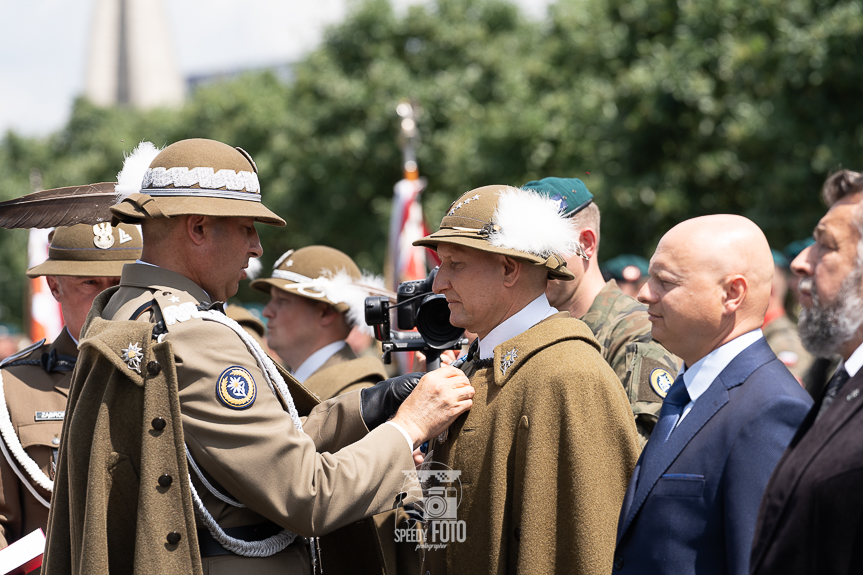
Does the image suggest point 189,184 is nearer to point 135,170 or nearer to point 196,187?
point 196,187

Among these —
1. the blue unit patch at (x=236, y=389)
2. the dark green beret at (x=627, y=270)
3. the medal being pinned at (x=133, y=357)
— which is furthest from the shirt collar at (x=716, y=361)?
the dark green beret at (x=627, y=270)

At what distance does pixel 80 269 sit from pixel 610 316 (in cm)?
255

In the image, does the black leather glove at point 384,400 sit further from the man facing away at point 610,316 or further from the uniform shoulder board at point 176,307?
the man facing away at point 610,316

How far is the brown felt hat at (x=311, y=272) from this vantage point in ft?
17.2

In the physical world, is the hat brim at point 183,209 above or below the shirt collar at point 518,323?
above

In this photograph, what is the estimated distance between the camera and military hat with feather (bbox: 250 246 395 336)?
16.2 feet

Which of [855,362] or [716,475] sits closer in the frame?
[855,362]

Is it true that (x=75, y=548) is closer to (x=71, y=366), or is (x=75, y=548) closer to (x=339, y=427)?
(x=339, y=427)

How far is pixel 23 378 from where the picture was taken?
13.3 feet

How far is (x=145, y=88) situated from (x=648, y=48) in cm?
5539

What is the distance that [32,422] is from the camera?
3.91 metres

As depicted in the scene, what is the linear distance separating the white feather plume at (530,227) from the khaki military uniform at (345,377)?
2.06 m

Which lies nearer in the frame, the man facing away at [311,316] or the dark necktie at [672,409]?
the dark necktie at [672,409]

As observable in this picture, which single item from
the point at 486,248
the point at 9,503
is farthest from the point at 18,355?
the point at 486,248
